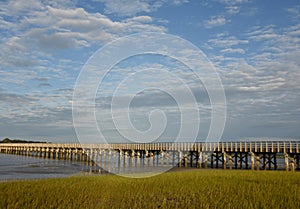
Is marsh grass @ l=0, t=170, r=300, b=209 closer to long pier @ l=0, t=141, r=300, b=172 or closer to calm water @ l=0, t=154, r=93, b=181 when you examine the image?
calm water @ l=0, t=154, r=93, b=181

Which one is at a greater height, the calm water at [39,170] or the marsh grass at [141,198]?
the marsh grass at [141,198]

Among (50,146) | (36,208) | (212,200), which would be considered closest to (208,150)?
(212,200)

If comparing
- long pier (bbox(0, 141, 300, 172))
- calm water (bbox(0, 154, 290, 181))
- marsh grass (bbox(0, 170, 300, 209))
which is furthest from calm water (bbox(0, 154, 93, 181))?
marsh grass (bbox(0, 170, 300, 209))

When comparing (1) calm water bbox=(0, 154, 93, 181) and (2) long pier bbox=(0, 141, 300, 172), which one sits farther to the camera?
(2) long pier bbox=(0, 141, 300, 172)

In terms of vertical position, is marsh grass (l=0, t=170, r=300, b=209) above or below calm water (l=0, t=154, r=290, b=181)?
above

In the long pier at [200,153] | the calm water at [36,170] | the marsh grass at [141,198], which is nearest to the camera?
the marsh grass at [141,198]

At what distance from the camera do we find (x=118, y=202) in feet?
40.4

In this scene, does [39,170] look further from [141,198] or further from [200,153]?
[141,198]

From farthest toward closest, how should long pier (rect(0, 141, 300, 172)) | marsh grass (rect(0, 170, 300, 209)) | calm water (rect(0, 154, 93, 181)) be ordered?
long pier (rect(0, 141, 300, 172)) → calm water (rect(0, 154, 93, 181)) → marsh grass (rect(0, 170, 300, 209))

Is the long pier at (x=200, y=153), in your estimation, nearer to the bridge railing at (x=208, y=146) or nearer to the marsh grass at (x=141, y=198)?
the bridge railing at (x=208, y=146)

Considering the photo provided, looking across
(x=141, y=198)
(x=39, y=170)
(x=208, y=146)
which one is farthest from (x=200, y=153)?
(x=141, y=198)

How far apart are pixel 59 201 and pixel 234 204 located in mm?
→ 6085

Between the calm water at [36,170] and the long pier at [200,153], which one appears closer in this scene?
the calm water at [36,170]

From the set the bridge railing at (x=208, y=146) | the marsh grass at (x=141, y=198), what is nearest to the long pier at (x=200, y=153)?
the bridge railing at (x=208, y=146)
